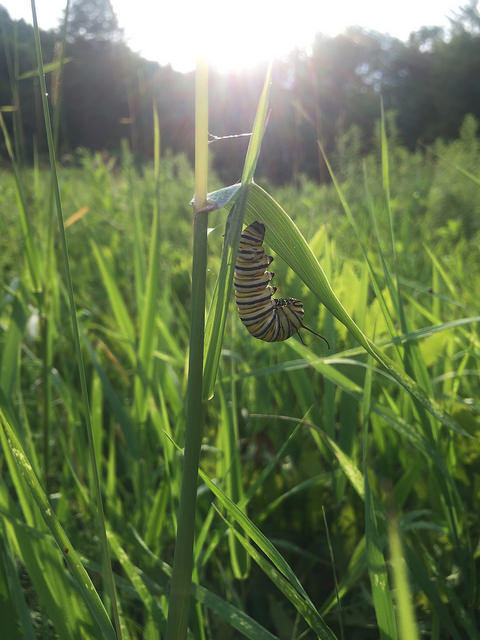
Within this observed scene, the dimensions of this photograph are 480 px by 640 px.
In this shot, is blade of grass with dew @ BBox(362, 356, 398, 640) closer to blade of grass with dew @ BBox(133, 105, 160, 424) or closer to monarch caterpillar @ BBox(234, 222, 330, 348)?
monarch caterpillar @ BBox(234, 222, 330, 348)

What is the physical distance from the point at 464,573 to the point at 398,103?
70.9 feet

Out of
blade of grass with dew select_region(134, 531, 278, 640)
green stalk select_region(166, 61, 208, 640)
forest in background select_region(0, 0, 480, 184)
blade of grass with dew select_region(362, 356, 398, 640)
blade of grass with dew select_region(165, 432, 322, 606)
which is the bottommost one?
blade of grass with dew select_region(134, 531, 278, 640)

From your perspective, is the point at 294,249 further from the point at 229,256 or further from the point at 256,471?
the point at 256,471

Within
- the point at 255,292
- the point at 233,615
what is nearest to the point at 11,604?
the point at 233,615

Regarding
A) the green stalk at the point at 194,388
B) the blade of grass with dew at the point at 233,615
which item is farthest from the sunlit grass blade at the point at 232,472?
the green stalk at the point at 194,388

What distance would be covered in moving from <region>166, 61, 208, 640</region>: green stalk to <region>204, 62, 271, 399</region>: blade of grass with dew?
21mm

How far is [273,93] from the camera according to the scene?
6.68 feet

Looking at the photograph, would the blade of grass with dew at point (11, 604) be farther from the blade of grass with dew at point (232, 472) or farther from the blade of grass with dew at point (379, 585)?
the blade of grass with dew at point (379, 585)

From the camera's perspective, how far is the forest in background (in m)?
1.69

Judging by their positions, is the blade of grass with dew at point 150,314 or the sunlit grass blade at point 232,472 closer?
the sunlit grass blade at point 232,472

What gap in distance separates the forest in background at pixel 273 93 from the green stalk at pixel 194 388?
Result: 18 cm

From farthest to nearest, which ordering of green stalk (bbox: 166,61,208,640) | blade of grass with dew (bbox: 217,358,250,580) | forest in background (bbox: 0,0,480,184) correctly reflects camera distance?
forest in background (bbox: 0,0,480,184)
blade of grass with dew (bbox: 217,358,250,580)
green stalk (bbox: 166,61,208,640)

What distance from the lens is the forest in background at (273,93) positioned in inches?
66.5

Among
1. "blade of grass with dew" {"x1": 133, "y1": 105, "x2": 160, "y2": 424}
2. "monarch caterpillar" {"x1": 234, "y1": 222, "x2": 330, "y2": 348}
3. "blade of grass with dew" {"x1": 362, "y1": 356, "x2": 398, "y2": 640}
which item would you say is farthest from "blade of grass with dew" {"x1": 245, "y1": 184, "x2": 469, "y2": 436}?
"blade of grass with dew" {"x1": 133, "y1": 105, "x2": 160, "y2": 424}
